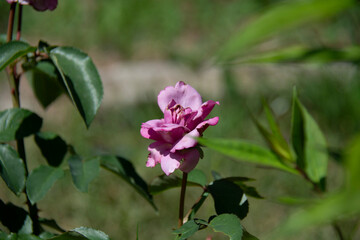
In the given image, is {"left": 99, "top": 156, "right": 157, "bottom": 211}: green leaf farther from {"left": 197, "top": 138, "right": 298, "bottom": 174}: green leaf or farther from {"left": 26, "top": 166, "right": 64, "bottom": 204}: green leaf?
{"left": 197, "top": 138, "right": 298, "bottom": 174}: green leaf

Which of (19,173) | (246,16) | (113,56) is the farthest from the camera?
(246,16)

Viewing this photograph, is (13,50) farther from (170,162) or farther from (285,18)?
(285,18)

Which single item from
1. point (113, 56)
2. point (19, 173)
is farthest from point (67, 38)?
point (19, 173)

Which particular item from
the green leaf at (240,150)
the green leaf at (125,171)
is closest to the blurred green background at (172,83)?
the green leaf at (125,171)

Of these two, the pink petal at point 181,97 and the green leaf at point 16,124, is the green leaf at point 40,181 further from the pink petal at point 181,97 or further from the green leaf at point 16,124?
the pink petal at point 181,97

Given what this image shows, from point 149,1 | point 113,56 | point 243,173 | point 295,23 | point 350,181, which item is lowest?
point 243,173

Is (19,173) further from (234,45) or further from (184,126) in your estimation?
(234,45)
